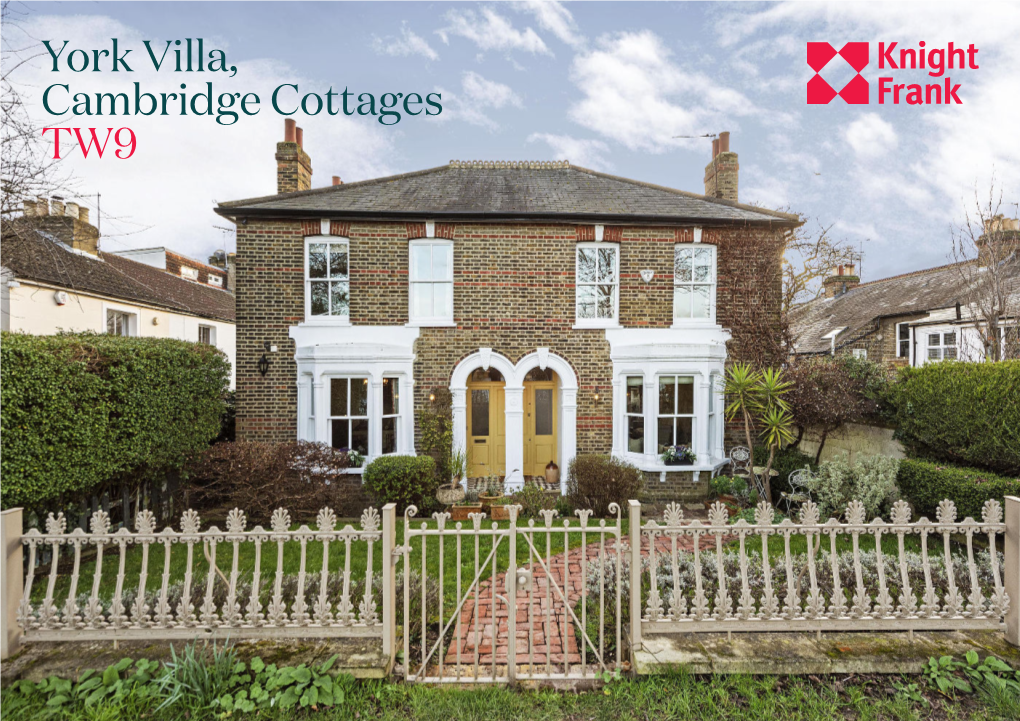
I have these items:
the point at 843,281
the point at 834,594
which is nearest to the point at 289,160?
the point at 834,594

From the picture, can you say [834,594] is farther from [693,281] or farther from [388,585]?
[693,281]

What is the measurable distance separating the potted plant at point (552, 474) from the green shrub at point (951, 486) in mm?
6194

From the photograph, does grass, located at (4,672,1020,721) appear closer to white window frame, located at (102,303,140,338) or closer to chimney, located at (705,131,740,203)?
chimney, located at (705,131,740,203)

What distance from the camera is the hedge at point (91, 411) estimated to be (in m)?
5.01

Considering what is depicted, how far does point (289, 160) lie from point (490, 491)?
9.18 meters

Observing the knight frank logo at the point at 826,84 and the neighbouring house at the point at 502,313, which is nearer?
the knight frank logo at the point at 826,84

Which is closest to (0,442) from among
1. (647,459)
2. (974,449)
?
(647,459)

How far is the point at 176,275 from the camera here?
2030 centimetres

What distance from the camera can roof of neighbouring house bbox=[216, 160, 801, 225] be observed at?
31.6ft

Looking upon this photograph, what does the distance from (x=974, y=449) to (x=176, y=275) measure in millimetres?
26355

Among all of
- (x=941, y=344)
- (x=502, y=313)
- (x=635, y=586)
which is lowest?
(x=635, y=586)

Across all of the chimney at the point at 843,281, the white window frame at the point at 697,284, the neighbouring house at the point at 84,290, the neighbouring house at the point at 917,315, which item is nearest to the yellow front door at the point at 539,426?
the white window frame at the point at 697,284

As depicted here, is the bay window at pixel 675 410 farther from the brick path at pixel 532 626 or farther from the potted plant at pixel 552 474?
the brick path at pixel 532 626

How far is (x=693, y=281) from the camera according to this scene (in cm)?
1024
